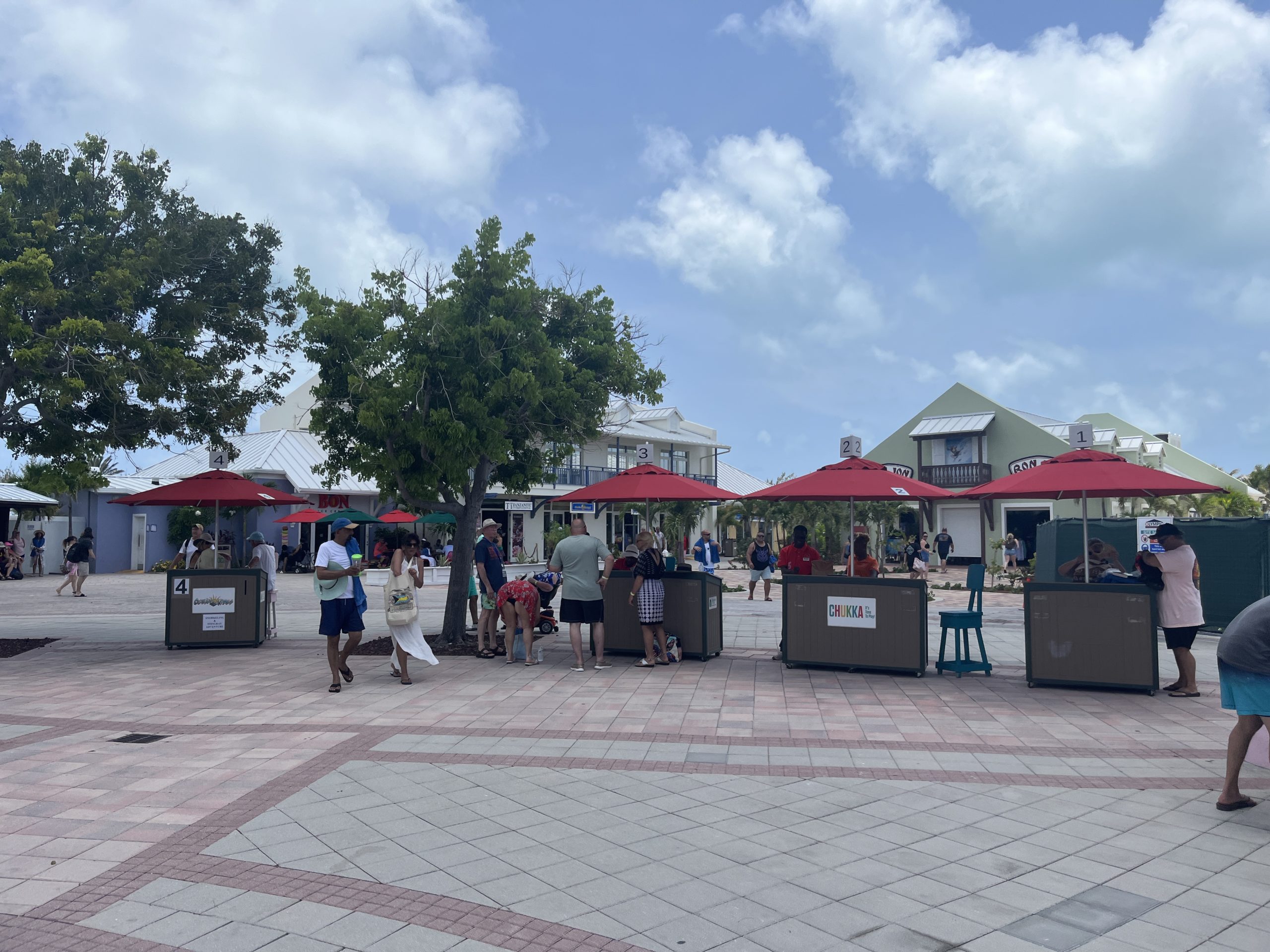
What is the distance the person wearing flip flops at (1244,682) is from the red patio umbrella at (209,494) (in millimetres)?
11449

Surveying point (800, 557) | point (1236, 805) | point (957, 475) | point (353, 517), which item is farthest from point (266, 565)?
point (957, 475)

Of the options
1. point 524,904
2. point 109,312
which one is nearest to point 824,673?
point 524,904

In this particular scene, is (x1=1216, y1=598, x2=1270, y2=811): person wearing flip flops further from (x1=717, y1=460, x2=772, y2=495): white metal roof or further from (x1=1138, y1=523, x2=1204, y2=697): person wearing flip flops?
(x1=717, y1=460, x2=772, y2=495): white metal roof

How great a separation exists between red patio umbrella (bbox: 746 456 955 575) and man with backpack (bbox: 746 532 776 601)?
967 cm

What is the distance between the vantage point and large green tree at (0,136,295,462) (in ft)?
36.5

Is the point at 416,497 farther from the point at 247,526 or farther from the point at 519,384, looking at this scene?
the point at 247,526

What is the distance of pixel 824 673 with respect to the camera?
33.4 ft

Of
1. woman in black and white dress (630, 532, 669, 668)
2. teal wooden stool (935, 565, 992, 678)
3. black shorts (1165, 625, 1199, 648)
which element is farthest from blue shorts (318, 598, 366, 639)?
black shorts (1165, 625, 1199, 648)

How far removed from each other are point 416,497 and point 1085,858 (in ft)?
30.7

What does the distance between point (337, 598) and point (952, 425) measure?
110 feet

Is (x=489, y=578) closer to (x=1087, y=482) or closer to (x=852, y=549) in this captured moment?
(x=852, y=549)

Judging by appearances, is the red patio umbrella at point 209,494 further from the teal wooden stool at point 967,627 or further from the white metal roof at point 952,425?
the white metal roof at point 952,425

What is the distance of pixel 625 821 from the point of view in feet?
16.8

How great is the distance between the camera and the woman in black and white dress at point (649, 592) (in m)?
10.4
